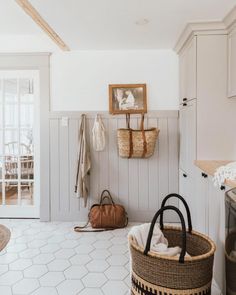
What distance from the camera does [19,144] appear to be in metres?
3.87

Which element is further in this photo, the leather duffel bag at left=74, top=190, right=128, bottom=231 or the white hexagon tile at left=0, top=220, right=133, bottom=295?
the leather duffel bag at left=74, top=190, right=128, bottom=231

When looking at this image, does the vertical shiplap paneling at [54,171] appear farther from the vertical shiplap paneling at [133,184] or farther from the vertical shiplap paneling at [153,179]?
the vertical shiplap paneling at [153,179]

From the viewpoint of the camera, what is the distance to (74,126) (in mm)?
3723

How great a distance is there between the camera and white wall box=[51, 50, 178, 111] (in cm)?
368

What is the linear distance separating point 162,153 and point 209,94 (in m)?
1.13

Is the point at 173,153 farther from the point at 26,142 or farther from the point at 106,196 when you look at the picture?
the point at 26,142

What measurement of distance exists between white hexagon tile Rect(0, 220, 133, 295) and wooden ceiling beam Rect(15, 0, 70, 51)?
7.33 ft

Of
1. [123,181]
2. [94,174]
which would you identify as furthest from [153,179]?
[94,174]

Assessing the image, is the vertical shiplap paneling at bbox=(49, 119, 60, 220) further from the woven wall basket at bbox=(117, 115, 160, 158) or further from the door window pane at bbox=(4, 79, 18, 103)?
the woven wall basket at bbox=(117, 115, 160, 158)

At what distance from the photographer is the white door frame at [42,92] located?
12.1 ft

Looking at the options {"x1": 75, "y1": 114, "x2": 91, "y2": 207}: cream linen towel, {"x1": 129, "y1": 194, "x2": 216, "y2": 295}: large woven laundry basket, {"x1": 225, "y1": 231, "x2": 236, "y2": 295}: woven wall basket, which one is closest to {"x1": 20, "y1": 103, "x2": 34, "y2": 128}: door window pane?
{"x1": 75, "y1": 114, "x2": 91, "y2": 207}: cream linen towel

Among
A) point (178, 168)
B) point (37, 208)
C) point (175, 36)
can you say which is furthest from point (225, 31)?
point (37, 208)

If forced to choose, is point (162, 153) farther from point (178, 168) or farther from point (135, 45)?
point (135, 45)

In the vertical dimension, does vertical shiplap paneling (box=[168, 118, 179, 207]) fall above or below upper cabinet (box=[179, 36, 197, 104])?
below
